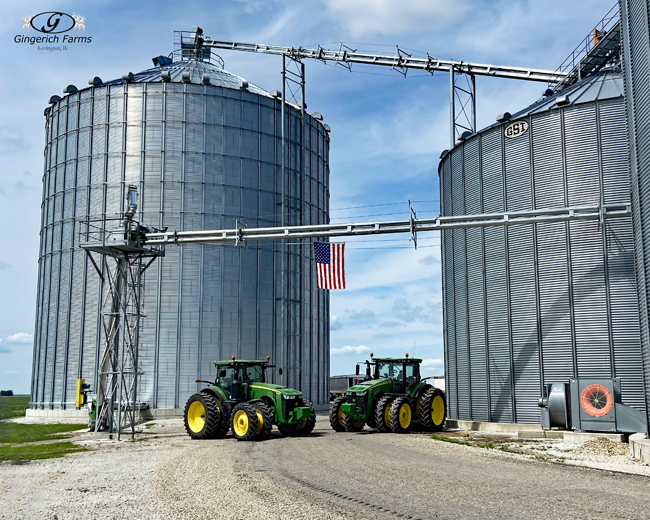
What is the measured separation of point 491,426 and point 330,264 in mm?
11036

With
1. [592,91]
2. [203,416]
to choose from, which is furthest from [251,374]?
[592,91]

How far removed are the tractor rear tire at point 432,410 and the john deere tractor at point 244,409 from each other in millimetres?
4124

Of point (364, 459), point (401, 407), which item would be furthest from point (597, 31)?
point (364, 459)

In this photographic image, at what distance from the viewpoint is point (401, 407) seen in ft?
74.1

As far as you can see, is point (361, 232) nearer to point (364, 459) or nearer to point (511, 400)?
point (511, 400)

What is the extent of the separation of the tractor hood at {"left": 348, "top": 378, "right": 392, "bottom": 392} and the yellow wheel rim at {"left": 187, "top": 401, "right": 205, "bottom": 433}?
17.4ft

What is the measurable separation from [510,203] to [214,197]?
17.2 meters

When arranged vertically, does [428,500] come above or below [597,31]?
below

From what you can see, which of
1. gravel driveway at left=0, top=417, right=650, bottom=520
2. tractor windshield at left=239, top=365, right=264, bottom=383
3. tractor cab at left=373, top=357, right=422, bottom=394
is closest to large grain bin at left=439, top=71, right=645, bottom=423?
tractor cab at left=373, top=357, right=422, bottom=394

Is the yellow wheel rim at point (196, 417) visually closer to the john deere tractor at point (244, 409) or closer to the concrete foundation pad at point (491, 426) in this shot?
the john deere tractor at point (244, 409)

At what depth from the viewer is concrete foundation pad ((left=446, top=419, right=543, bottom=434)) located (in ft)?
75.4

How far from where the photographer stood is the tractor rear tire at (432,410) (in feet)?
76.3

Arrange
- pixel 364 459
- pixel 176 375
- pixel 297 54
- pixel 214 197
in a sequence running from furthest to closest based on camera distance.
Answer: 1. pixel 297 54
2. pixel 214 197
3. pixel 176 375
4. pixel 364 459

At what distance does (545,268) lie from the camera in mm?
23516
